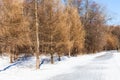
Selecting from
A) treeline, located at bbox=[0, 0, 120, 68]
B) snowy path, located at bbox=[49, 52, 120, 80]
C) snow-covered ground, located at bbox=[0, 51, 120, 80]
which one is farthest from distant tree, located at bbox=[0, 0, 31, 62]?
snowy path, located at bbox=[49, 52, 120, 80]

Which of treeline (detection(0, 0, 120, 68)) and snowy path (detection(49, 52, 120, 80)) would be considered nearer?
snowy path (detection(49, 52, 120, 80))

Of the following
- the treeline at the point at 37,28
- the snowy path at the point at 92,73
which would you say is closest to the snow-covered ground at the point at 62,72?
the snowy path at the point at 92,73

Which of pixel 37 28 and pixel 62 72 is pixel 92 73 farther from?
pixel 37 28

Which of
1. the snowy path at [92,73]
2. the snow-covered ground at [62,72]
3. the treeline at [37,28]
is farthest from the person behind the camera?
the treeline at [37,28]

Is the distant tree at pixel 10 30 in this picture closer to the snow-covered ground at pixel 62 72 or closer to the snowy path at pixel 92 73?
the snow-covered ground at pixel 62 72

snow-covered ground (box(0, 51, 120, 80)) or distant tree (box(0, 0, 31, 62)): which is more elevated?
distant tree (box(0, 0, 31, 62))

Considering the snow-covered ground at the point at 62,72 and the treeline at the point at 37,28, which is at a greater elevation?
the treeline at the point at 37,28

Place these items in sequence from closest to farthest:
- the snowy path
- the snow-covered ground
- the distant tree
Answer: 1. the snowy path
2. the snow-covered ground
3. the distant tree

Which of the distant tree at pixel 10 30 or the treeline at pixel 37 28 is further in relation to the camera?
the treeline at pixel 37 28

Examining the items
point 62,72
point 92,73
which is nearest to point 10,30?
point 62,72

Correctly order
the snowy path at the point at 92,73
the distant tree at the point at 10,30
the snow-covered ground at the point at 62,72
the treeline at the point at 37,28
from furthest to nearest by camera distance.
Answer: the treeline at the point at 37,28 → the distant tree at the point at 10,30 → the snow-covered ground at the point at 62,72 → the snowy path at the point at 92,73

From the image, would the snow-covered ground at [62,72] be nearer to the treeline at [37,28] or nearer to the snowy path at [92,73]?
the snowy path at [92,73]

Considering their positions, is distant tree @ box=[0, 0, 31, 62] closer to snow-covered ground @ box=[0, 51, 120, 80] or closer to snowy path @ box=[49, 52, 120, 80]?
snow-covered ground @ box=[0, 51, 120, 80]

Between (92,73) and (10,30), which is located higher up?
(10,30)
